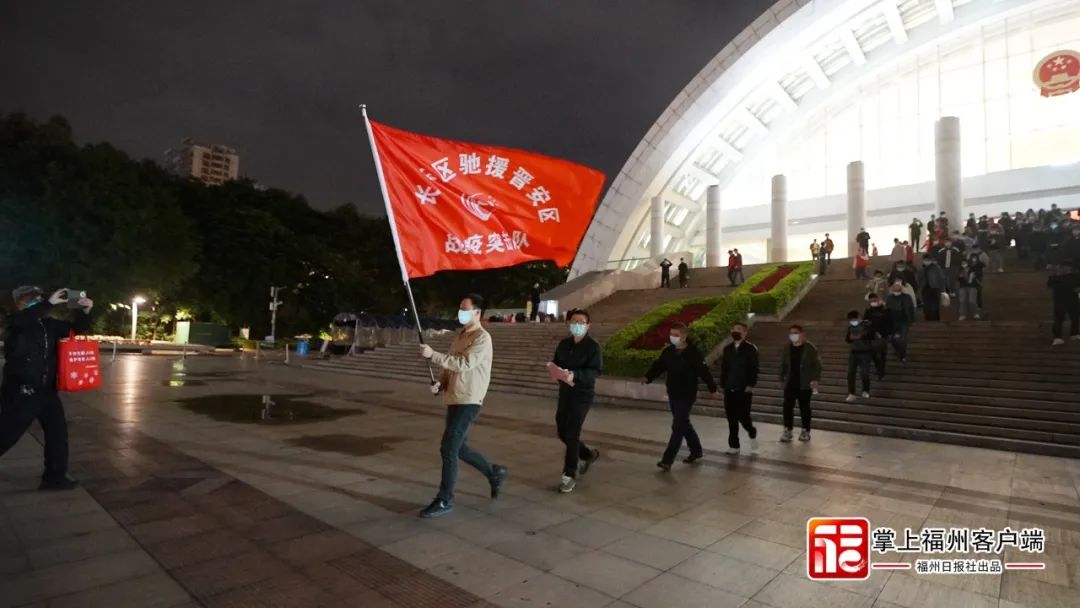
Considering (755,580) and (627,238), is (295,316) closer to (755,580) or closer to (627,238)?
(627,238)

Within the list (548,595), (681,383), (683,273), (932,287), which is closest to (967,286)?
(932,287)

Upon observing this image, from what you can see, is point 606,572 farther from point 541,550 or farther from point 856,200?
point 856,200

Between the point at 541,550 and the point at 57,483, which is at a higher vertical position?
the point at 57,483

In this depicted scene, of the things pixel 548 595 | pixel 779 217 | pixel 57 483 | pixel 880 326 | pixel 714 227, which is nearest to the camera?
pixel 548 595

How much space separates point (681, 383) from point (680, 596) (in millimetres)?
3187

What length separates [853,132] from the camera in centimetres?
3472

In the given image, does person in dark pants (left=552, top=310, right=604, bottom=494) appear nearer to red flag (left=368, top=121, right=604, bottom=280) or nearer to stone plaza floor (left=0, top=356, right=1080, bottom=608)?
stone plaza floor (left=0, top=356, right=1080, bottom=608)

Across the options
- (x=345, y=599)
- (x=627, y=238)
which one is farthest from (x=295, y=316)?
(x=345, y=599)

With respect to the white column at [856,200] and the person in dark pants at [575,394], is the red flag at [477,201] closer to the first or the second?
the person in dark pants at [575,394]

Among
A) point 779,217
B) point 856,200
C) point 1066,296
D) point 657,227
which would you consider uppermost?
point 856,200

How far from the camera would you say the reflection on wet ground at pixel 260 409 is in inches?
362

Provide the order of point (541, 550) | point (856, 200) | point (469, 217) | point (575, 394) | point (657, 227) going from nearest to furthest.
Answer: point (541, 550), point (469, 217), point (575, 394), point (856, 200), point (657, 227)

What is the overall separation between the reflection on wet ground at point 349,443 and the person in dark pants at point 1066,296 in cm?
1121

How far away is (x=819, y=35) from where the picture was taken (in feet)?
105
